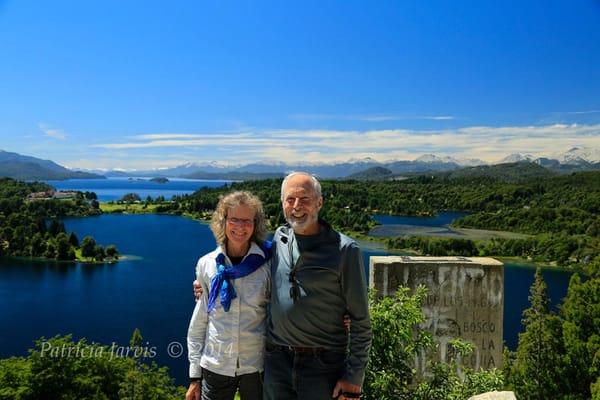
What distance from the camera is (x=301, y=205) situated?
2686mm

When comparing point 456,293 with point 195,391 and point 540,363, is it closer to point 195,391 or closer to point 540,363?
point 195,391

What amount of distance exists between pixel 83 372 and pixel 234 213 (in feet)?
52.7

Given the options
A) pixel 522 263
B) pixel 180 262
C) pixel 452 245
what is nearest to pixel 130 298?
pixel 180 262

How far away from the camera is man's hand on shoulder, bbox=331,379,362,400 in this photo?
259 centimetres

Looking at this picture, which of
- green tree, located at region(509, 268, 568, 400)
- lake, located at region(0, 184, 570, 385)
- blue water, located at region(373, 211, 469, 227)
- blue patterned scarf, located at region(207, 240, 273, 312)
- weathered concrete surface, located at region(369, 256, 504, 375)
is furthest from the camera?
blue water, located at region(373, 211, 469, 227)

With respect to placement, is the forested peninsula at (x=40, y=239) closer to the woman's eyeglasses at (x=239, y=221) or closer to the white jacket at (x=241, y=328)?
the white jacket at (x=241, y=328)

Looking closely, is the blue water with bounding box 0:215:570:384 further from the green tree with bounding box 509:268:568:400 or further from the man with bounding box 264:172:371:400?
the man with bounding box 264:172:371:400

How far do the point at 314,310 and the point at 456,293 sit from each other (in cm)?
354

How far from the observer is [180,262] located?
55281 mm

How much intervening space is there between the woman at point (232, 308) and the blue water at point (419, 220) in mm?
91959

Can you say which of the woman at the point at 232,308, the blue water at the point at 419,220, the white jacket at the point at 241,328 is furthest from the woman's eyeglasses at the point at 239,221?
the blue water at the point at 419,220

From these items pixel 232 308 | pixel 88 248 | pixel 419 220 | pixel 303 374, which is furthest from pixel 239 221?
pixel 419 220

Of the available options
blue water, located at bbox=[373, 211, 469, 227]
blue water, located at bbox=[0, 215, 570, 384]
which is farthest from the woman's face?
blue water, located at bbox=[373, 211, 469, 227]

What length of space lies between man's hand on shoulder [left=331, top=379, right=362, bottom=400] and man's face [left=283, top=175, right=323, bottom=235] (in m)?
0.81
